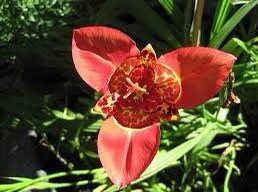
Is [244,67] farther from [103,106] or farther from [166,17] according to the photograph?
[103,106]

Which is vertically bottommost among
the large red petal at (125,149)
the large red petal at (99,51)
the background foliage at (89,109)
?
the background foliage at (89,109)

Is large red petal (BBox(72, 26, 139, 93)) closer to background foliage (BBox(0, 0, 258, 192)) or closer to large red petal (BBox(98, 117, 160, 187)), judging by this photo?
large red petal (BBox(98, 117, 160, 187))

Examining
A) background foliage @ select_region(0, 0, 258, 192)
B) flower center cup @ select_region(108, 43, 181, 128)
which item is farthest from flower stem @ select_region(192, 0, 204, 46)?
flower center cup @ select_region(108, 43, 181, 128)

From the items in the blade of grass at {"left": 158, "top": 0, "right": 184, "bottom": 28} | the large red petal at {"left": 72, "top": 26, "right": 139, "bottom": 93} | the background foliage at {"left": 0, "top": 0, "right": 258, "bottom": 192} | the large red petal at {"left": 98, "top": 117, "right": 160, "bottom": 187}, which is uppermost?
the large red petal at {"left": 72, "top": 26, "right": 139, "bottom": 93}

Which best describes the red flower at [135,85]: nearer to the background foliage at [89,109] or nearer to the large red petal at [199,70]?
the large red petal at [199,70]

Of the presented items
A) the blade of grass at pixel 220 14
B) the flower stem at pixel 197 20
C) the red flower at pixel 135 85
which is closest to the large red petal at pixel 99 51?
the red flower at pixel 135 85

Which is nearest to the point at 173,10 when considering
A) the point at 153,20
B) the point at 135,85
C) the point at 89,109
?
the point at 153,20

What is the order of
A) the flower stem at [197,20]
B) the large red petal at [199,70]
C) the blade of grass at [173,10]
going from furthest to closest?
the blade of grass at [173,10] → the flower stem at [197,20] → the large red petal at [199,70]
